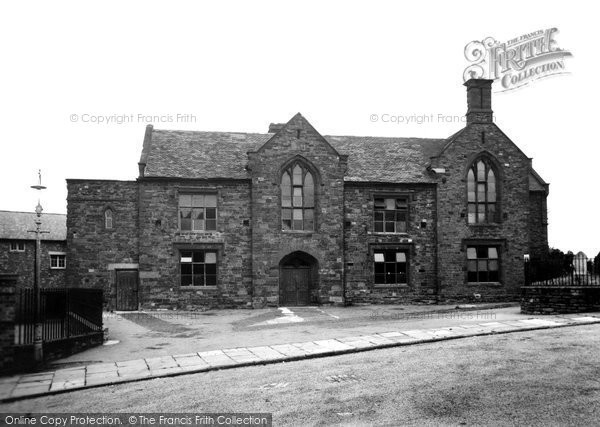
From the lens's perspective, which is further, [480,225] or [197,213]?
[480,225]

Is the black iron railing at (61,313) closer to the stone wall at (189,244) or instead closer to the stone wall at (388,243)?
the stone wall at (189,244)

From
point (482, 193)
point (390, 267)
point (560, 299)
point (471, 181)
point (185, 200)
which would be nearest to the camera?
point (560, 299)

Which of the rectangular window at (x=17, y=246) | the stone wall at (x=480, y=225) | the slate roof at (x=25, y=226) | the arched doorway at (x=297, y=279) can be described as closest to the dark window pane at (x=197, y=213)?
the arched doorway at (x=297, y=279)

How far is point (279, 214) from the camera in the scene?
2588cm

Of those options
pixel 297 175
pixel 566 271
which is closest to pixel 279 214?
pixel 297 175

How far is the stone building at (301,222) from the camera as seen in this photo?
82.5ft

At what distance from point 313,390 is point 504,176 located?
2211cm

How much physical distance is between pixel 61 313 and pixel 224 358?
492 centimetres

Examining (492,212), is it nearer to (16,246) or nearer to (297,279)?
(297,279)

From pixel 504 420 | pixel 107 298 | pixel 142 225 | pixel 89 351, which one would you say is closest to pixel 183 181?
pixel 142 225

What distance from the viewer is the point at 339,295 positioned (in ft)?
84.9

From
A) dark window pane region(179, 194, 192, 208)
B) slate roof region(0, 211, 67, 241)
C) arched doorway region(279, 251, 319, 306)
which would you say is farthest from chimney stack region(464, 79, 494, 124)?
slate roof region(0, 211, 67, 241)

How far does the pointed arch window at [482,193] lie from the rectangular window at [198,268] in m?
13.3

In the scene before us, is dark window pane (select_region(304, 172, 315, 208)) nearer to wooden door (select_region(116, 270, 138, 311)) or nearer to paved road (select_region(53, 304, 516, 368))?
paved road (select_region(53, 304, 516, 368))
